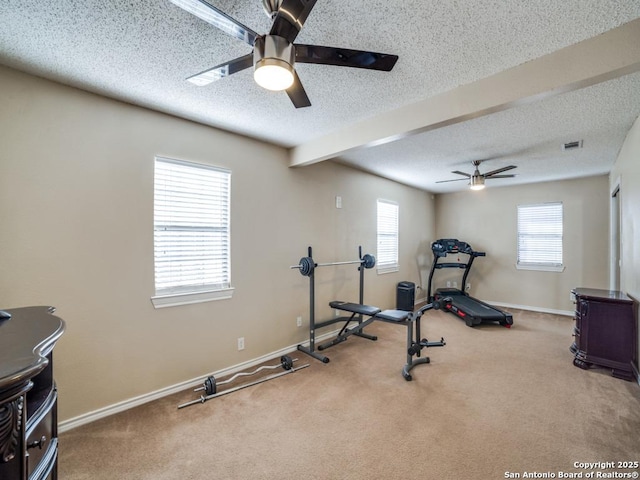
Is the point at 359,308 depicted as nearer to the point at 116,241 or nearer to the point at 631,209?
the point at 116,241

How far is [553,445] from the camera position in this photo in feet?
6.33

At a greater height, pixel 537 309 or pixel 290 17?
pixel 290 17

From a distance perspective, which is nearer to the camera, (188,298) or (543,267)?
(188,298)

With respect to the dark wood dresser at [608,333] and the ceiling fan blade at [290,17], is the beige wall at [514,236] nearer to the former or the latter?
the dark wood dresser at [608,333]

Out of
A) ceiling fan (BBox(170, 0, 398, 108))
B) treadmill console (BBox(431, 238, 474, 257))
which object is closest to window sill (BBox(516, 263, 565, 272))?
treadmill console (BBox(431, 238, 474, 257))

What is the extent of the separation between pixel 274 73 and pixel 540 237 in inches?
244

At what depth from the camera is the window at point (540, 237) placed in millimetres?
5402

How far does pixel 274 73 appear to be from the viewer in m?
1.31

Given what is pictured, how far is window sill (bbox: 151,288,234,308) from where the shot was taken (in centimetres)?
257

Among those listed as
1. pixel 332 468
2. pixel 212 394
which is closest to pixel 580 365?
pixel 332 468

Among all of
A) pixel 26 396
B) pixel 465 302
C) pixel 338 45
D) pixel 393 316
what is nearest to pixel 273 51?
pixel 338 45

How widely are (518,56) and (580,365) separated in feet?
10.6

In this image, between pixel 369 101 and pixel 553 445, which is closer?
pixel 553 445

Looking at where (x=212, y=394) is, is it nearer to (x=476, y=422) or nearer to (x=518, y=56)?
(x=476, y=422)
